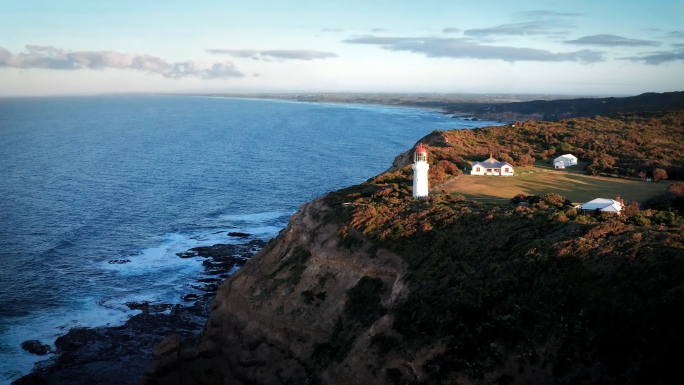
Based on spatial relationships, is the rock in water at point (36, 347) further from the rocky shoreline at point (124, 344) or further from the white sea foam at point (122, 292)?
the white sea foam at point (122, 292)

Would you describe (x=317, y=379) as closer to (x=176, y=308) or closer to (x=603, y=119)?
(x=176, y=308)

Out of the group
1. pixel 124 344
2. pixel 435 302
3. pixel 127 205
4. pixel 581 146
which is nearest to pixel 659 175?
pixel 581 146

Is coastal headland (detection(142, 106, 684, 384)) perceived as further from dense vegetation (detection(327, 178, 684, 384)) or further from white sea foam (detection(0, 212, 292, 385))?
white sea foam (detection(0, 212, 292, 385))

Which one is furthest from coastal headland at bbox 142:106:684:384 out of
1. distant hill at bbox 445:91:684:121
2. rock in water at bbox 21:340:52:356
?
distant hill at bbox 445:91:684:121

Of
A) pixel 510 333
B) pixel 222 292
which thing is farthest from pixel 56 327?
pixel 510 333

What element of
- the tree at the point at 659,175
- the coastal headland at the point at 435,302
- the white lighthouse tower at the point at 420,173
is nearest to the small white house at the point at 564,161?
the coastal headland at the point at 435,302

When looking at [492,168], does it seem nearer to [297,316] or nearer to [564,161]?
[564,161]
